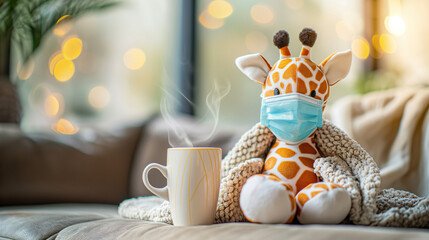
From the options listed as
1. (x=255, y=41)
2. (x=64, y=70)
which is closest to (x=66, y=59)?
(x=64, y=70)

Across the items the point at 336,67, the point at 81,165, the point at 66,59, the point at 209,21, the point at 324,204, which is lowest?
the point at 81,165

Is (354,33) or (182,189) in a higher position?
(354,33)

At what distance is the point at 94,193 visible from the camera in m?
1.54

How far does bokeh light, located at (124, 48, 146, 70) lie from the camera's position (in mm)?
2494

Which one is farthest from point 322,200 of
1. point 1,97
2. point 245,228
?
point 1,97

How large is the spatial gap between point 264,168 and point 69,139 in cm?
111

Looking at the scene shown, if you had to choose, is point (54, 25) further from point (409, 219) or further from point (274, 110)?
point (409, 219)

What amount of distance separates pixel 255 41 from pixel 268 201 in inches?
79.8

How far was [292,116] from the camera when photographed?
704mm

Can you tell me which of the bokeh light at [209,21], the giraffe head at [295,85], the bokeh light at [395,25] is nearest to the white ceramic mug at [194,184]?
the giraffe head at [295,85]

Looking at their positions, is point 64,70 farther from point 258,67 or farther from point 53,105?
point 258,67

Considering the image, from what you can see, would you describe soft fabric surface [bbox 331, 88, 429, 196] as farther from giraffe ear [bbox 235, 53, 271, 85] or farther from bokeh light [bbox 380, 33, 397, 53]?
bokeh light [bbox 380, 33, 397, 53]

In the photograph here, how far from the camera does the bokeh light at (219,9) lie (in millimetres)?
2578

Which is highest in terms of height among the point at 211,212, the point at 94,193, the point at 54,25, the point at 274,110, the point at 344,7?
the point at 344,7
